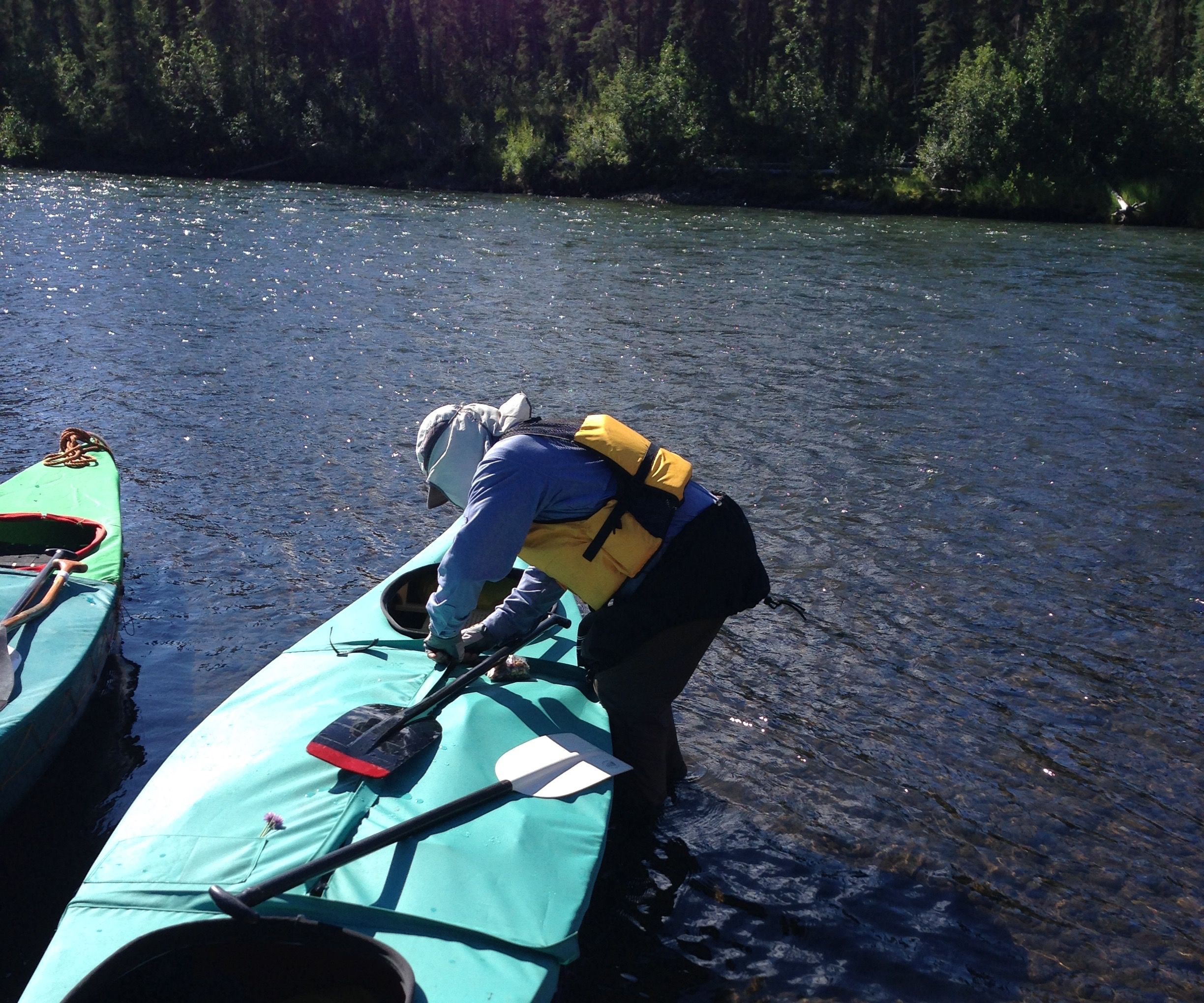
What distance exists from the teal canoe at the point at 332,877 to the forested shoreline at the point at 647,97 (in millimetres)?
34984

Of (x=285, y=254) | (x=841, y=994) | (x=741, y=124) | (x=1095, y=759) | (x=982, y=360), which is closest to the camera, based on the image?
(x=841, y=994)

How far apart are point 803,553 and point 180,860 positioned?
19.2ft

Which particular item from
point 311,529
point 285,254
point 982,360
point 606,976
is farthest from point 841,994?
point 285,254

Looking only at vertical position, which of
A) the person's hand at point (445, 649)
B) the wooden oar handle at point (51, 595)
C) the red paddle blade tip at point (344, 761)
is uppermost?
the person's hand at point (445, 649)

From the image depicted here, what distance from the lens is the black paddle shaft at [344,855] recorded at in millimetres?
3346

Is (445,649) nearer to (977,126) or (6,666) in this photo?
(6,666)

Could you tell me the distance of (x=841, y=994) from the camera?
4.33 metres

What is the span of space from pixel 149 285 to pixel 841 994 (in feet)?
60.5

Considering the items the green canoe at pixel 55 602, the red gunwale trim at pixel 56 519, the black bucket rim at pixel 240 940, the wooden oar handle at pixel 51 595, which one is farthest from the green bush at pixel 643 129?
the black bucket rim at pixel 240 940

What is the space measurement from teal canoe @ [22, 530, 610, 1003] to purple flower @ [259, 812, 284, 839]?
15 millimetres

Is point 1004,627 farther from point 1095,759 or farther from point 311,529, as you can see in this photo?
point 311,529

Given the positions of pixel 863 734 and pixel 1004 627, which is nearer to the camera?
pixel 863 734

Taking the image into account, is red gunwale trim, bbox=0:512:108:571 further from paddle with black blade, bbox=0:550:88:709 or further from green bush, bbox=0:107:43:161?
green bush, bbox=0:107:43:161

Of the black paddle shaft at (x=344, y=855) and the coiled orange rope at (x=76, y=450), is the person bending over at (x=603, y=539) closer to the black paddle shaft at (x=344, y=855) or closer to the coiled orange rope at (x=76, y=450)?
the black paddle shaft at (x=344, y=855)
